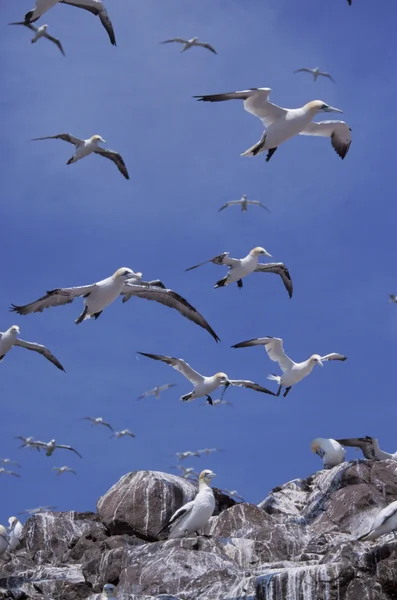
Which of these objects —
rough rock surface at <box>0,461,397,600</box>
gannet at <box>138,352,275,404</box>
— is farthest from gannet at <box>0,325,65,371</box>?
rough rock surface at <box>0,461,397,600</box>

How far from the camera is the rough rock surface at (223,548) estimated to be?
1566 centimetres

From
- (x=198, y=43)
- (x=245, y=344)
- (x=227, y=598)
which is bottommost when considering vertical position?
(x=227, y=598)

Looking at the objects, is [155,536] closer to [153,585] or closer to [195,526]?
[195,526]

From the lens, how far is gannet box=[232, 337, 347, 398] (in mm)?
25250

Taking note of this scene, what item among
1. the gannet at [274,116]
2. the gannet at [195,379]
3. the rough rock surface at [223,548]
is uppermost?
the gannet at [274,116]

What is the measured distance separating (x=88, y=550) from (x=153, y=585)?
Answer: 3.87 meters

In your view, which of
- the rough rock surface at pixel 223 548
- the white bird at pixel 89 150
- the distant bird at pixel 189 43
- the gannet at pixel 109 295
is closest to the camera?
the rough rock surface at pixel 223 548

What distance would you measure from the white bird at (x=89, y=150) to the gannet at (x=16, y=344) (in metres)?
4.07

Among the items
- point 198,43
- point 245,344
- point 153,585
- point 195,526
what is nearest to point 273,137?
point 245,344

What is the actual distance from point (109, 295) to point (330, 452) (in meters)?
7.35

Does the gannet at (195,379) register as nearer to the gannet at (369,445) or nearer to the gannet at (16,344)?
the gannet at (16,344)

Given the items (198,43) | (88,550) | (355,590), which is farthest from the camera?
(198,43)

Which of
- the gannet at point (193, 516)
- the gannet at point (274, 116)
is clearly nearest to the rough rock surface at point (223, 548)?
the gannet at point (193, 516)

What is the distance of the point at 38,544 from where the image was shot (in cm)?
2214
